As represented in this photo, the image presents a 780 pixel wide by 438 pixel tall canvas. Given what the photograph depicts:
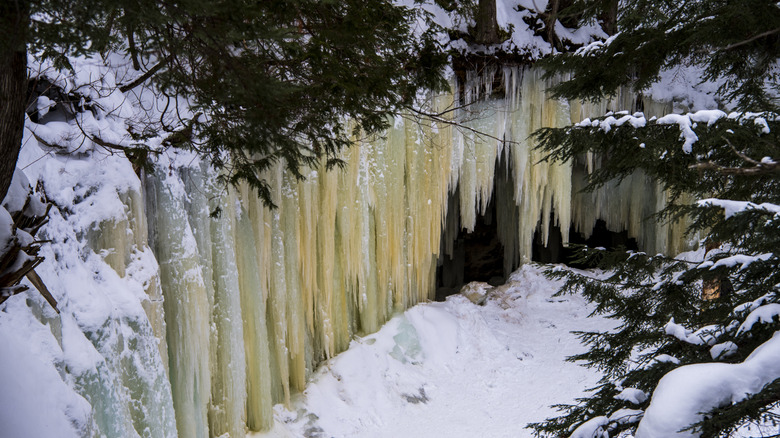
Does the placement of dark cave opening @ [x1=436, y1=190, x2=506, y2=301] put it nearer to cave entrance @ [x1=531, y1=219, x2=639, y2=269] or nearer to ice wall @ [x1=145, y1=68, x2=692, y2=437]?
cave entrance @ [x1=531, y1=219, x2=639, y2=269]

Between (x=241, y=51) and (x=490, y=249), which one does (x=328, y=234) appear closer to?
(x=241, y=51)

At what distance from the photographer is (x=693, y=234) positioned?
4199 millimetres

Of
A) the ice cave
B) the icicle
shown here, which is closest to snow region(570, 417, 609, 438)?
the ice cave

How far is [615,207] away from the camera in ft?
38.8

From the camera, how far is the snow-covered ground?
767cm

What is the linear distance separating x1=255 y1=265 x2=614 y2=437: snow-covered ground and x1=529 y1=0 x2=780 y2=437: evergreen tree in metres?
3.43

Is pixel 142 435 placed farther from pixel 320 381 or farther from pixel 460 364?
pixel 460 364

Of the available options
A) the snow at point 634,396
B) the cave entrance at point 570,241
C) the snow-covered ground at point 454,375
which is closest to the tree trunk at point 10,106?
the snow at point 634,396

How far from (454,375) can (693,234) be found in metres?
5.34

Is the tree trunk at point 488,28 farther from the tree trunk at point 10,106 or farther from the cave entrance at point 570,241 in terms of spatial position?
the tree trunk at point 10,106

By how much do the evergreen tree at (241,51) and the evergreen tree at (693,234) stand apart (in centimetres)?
136

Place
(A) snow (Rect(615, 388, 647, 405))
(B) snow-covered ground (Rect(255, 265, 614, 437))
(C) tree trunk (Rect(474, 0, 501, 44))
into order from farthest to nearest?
(C) tree trunk (Rect(474, 0, 501, 44))
(B) snow-covered ground (Rect(255, 265, 614, 437))
(A) snow (Rect(615, 388, 647, 405))

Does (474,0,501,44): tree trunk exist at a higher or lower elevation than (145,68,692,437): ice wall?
higher

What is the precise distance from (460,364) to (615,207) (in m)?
4.61
